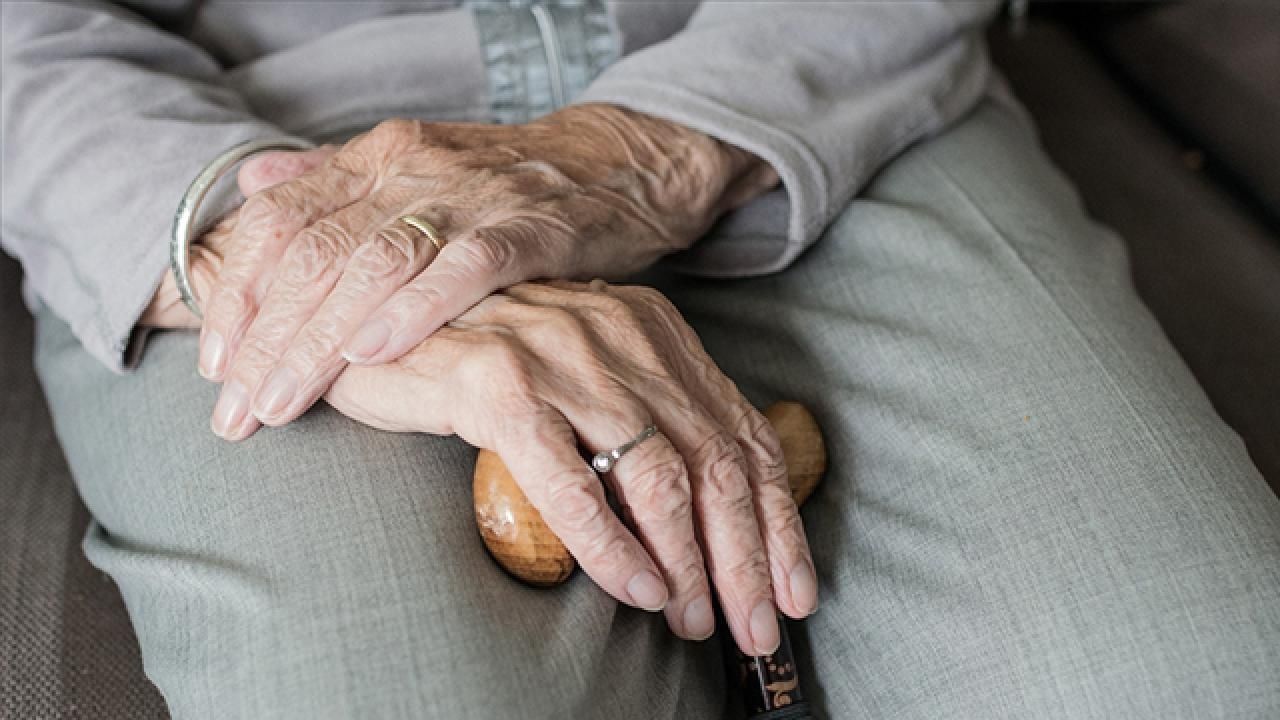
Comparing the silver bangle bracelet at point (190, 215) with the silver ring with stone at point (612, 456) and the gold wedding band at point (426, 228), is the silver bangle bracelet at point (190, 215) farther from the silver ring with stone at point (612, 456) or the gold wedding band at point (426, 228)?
the silver ring with stone at point (612, 456)

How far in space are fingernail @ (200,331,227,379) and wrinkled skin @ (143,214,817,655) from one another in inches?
3.5

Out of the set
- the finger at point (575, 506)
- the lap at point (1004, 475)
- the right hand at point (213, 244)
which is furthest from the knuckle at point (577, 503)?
the right hand at point (213, 244)

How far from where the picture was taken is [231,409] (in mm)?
A: 689

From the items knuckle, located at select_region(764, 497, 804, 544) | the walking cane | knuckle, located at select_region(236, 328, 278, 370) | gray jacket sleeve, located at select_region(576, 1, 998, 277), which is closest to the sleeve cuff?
gray jacket sleeve, located at select_region(576, 1, 998, 277)

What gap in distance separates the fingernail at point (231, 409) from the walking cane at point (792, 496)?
0.17 meters

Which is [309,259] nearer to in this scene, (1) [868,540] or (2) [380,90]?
(2) [380,90]

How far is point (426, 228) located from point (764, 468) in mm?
292

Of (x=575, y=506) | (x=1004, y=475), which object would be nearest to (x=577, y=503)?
(x=575, y=506)

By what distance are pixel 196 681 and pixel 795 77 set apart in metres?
0.68

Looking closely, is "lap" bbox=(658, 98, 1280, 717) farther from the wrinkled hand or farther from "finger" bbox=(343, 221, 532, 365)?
"finger" bbox=(343, 221, 532, 365)

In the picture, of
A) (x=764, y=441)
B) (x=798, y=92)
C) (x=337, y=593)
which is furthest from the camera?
(x=798, y=92)

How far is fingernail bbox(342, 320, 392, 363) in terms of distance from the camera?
0.66 metres

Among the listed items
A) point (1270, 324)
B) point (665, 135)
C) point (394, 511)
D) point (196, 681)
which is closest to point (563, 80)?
point (665, 135)

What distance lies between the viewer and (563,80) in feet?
3.23
